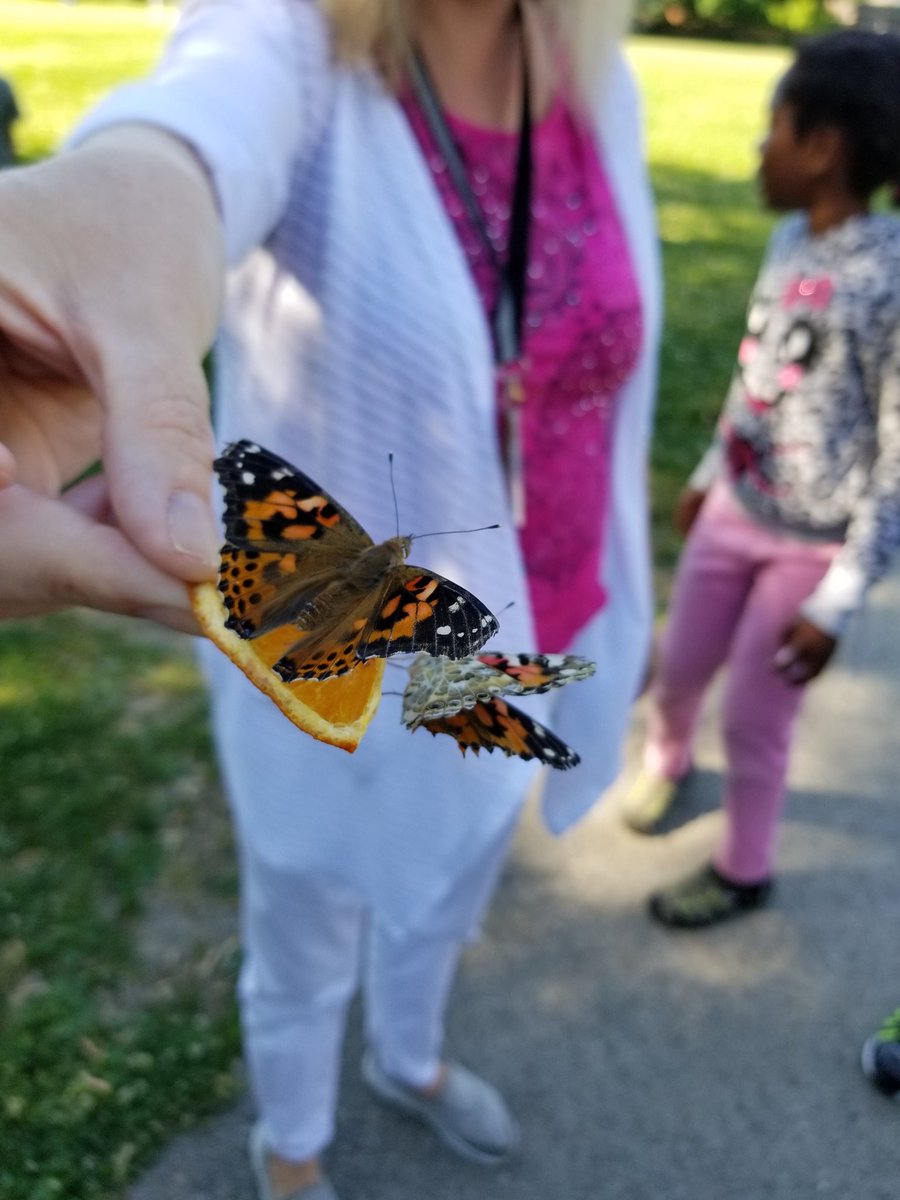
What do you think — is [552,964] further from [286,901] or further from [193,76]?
[193,76]

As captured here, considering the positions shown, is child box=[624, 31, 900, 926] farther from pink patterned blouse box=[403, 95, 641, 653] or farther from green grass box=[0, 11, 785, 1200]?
green grass box=[0, 11, 785, 1200]

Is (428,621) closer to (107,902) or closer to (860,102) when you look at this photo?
(860,102)

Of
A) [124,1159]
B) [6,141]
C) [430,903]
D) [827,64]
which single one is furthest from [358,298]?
[124,1159]

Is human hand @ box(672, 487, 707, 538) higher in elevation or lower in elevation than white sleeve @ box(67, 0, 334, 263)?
lower

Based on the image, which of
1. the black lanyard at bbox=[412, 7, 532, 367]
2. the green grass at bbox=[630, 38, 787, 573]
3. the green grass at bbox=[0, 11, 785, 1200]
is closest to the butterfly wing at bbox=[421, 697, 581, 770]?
the black lanyard at bbox=[412, 7, 532, 367]

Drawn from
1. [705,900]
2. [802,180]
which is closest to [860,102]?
[802,180]
